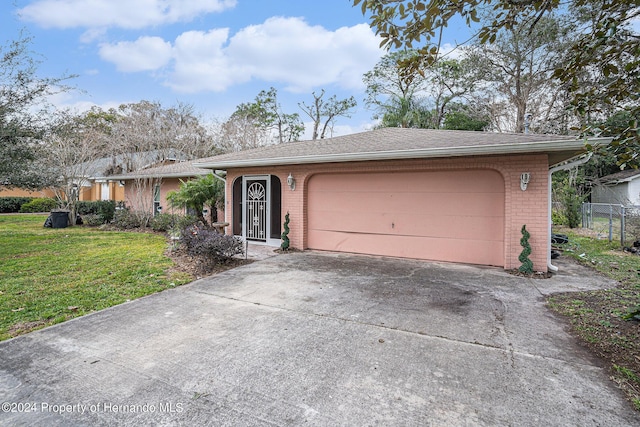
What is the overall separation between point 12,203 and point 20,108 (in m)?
19.2

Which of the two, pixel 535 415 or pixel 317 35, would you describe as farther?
pixel 317 35

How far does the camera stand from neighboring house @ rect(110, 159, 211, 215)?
13.1 m

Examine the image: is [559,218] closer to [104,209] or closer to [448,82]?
[448,82]

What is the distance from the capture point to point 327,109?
25.9 m

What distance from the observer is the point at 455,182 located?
7004 millimetres

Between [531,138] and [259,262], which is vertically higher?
[531,138]

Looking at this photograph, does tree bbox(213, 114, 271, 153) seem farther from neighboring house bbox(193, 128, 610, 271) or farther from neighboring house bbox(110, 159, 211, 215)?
neighboring house bbox(193, 128, 610, 271)

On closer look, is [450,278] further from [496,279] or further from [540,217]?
[540,217]

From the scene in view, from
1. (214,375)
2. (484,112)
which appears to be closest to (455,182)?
(214,375)

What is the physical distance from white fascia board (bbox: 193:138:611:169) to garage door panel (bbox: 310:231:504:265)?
1929 millimetres

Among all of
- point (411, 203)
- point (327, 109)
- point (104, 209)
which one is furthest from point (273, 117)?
point (411, 203)

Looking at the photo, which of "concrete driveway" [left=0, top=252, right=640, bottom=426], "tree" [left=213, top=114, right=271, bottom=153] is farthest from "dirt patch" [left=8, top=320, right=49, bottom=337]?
"tree" [left=213, top=114, right=271, bottom=153]

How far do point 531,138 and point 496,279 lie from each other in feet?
9.23

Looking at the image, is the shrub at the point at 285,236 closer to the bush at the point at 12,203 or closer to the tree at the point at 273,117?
the tree at the point at 273,117
